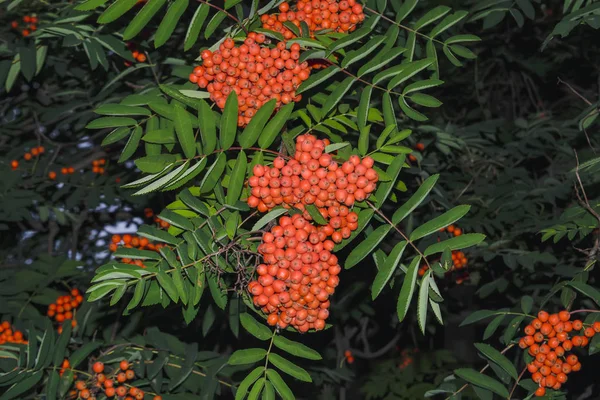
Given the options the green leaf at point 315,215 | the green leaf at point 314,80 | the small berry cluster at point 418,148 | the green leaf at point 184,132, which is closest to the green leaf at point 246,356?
the green leaf at point 315,215

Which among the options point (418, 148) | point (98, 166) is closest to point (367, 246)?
point (418, 148)

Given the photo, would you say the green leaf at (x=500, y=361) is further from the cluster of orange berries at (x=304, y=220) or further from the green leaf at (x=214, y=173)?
the green leaf at (x=214, y=173)

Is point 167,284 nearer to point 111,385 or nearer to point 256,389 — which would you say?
point 256,389

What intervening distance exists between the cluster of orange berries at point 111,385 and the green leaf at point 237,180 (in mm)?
1530

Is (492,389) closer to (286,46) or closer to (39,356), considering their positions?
(286,46)

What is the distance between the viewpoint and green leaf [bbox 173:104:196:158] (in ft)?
6.28

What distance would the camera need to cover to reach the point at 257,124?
6.37 ft

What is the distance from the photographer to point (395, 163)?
77.8 inches

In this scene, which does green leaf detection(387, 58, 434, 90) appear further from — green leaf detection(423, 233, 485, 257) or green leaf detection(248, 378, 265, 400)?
green leaf detection(248, 378, 265, 400)

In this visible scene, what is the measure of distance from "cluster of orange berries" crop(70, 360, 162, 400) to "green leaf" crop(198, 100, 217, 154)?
62.5 inches

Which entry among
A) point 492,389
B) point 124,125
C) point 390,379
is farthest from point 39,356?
point 390,379

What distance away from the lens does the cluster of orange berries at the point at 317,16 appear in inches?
85.7

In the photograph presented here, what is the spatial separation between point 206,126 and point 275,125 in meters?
0.19

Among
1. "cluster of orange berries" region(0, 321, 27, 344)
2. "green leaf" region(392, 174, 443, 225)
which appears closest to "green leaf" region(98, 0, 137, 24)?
"green leaf" region(392, 174, 443, 225)
